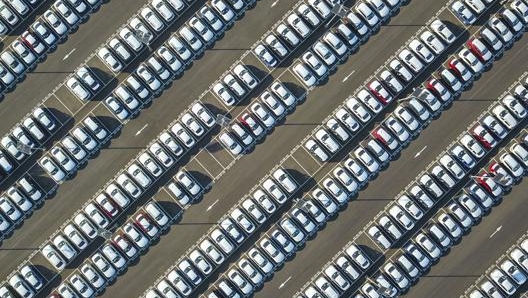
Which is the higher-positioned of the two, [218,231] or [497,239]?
[497,239]

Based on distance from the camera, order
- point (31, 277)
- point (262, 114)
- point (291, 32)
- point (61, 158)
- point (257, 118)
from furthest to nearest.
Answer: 1. point (291, 32)
2. point (257, 118)
3. point (262, 114)
4. point (61, 158)
5. point (31, 277)

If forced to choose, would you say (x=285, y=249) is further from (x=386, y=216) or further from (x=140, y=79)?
(x=140, y=79)

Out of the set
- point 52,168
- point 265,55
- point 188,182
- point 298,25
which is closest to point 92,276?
point 52,168

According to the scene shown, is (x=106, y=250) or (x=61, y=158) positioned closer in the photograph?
(x=61, y=158)

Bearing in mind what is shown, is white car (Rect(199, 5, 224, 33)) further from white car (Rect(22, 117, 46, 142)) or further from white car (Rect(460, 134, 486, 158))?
white car (Rect(460, 134, 486, 158))

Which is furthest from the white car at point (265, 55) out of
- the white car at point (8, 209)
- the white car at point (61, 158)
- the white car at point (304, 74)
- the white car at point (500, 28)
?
the white car at point (8, 209)

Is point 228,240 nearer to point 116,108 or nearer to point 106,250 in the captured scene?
point 106,250

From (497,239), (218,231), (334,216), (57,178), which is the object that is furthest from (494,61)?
(57,178)
